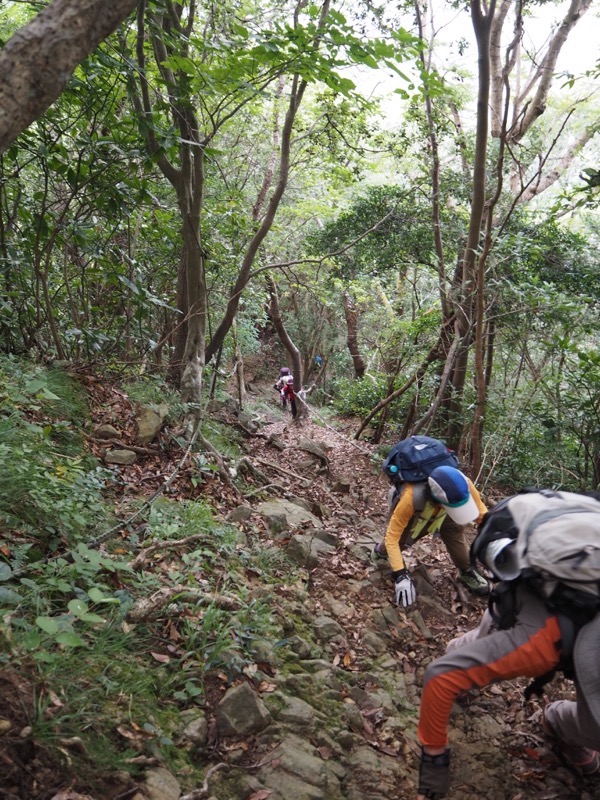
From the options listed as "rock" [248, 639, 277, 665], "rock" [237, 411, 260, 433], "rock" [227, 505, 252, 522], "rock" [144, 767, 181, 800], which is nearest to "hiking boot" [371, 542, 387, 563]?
"rock" [227, 505, 252, 522]

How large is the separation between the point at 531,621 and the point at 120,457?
399 cm

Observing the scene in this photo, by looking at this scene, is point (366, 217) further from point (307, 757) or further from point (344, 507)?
point (307, 757)

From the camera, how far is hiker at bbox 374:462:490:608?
378 centimetres

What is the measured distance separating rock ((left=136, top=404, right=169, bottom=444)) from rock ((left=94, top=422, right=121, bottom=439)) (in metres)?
0.28

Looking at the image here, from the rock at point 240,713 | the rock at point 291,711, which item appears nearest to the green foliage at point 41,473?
the rock at point 240,713

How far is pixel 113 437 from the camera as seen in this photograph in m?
5.29

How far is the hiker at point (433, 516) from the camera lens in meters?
3.78

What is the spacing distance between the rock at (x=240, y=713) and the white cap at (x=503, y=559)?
1.51 meters

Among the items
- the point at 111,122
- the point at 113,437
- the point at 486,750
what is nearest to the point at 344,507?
the point at 113,437

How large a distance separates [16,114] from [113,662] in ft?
8.51

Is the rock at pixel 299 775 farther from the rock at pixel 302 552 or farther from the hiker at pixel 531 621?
the rock at pixel 302 552

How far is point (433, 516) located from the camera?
14.7 feet

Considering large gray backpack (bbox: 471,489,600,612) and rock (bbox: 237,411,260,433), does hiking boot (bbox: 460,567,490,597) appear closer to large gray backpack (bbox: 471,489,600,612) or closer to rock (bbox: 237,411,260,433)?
large gray backpack (bbox: 471,489,600,612)

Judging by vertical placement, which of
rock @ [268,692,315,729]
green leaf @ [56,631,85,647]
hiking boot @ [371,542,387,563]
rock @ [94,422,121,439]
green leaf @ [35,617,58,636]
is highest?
green leaf @ [35,617,58,636]
